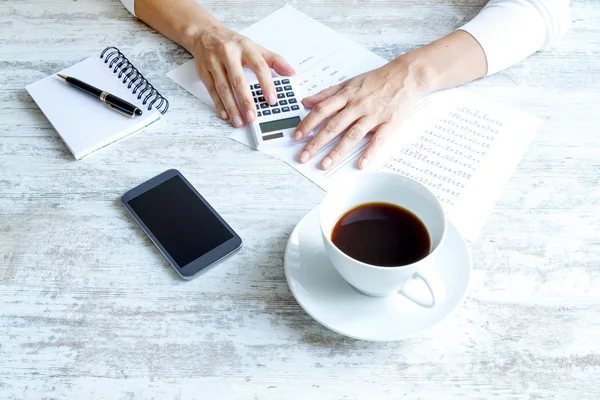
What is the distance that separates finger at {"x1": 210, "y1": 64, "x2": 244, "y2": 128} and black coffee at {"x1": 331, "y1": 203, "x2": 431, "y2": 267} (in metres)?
0.33

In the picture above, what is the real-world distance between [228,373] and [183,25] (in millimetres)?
686

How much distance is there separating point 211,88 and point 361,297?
0.49 m

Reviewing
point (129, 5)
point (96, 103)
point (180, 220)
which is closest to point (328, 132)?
point (180, 220)

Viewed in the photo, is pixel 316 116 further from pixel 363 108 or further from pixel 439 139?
pixel 439 139

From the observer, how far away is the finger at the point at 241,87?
3.04ft

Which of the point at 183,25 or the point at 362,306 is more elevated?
the point at 183,25

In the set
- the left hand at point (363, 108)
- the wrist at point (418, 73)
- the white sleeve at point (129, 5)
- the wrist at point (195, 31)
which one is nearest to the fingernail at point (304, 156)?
the left hand at point (363, 108)

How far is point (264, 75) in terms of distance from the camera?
0.97m

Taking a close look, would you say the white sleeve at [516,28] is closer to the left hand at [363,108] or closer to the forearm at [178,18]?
the left hand at [363,108]

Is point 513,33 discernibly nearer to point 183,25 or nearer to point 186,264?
point 183,25

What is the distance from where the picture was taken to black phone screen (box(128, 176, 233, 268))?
0.76 m

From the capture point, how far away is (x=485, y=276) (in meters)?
0.74

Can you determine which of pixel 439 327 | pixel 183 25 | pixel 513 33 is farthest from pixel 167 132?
pixel 513 33

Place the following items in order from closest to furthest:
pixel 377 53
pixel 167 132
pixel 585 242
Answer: pixel 585 242
pixel 167 132
pixel 377 53
